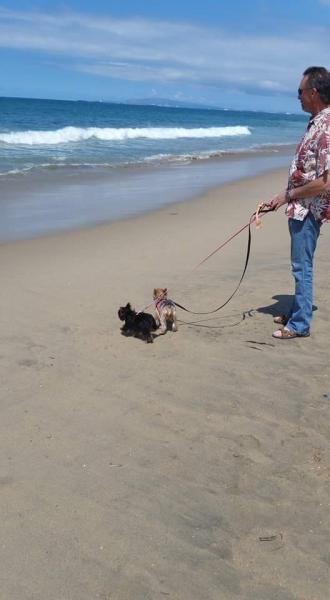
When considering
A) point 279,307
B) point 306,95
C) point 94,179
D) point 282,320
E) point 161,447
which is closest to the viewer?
point 161,447

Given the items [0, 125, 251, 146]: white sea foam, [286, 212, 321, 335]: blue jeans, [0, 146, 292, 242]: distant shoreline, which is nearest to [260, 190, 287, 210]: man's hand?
[286, 212, 321, 335]: blue jeans

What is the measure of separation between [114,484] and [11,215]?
7193 mm

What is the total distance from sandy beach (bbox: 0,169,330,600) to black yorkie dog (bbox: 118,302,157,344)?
0.27 feet

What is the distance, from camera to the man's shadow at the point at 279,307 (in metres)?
5.52

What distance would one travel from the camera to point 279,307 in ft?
18.6

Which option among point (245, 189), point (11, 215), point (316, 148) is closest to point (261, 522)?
point (316, 148)

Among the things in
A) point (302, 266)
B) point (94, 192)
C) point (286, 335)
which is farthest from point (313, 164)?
point (94, 192)

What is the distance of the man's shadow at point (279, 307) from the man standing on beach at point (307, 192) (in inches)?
17.9

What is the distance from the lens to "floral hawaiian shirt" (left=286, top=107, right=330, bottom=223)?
421cm

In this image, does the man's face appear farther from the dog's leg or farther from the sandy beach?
the dog's leg

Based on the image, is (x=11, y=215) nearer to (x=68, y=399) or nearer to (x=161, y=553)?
(x=68, y=399)

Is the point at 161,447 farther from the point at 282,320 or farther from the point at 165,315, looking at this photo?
the point at 282,320

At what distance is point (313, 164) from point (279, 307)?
1.67 metres

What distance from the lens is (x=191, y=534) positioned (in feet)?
8.53
